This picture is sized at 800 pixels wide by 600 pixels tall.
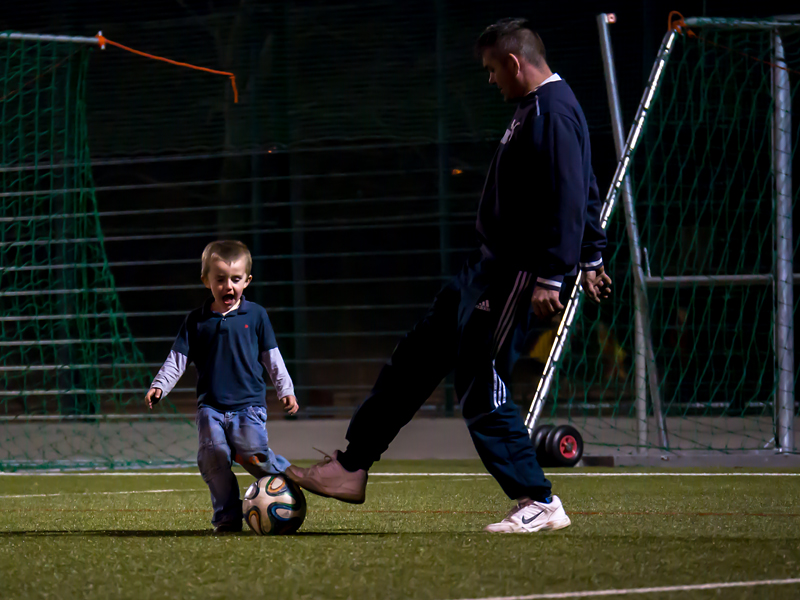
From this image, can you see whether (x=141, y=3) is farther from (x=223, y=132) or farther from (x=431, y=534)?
(x=431, y=534)

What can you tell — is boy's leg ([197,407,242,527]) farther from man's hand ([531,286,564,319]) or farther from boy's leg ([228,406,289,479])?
man's hand ([531,286,564,319])

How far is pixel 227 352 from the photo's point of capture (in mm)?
3656

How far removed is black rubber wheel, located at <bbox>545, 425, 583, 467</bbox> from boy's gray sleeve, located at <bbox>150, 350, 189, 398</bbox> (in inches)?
104

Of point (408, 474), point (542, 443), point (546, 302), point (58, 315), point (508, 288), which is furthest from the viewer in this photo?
point (58, 315)

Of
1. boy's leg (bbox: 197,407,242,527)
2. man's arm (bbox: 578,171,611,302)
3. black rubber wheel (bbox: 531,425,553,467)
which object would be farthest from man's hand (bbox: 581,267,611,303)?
black rubber wheel (bbox: 531,425,553,467)

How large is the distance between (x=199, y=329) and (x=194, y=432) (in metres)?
4.60

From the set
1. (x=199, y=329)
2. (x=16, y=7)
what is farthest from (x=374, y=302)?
(x=199, y=329)

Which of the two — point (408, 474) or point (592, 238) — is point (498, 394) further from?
point (408, 474)

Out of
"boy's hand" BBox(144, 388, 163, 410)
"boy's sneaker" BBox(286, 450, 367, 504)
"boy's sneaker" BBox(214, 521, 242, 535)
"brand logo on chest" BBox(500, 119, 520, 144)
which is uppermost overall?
"brand logo on chest" BBox(500, 119, 520, 144)

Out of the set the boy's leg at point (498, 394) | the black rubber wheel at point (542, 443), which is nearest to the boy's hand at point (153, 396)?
the boy's leg at point (498, 394)

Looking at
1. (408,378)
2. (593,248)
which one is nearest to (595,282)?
(593,248)

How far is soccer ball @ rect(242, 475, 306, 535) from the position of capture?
3174 millimetres

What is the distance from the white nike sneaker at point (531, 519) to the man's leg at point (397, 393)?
0.38 metres

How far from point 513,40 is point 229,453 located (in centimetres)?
149
